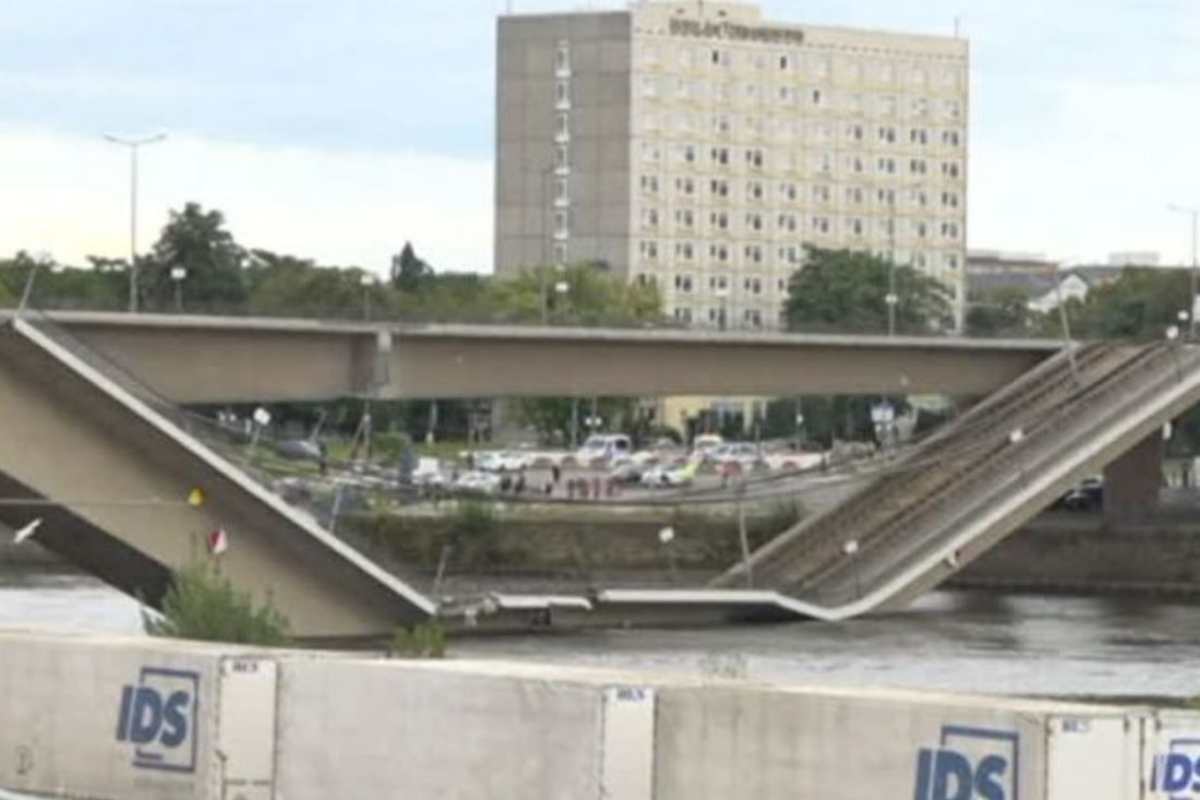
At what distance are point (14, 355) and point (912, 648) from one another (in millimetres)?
19712

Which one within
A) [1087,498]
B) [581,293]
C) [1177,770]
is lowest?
[1087,498]

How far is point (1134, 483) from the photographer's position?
11650 cm

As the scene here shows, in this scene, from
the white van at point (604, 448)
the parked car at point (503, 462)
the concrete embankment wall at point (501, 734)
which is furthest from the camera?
the white van at point (604, 448)

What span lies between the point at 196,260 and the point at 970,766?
149 meters

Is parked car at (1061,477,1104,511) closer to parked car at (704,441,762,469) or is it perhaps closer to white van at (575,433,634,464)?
parked car at (704,441,762,469)

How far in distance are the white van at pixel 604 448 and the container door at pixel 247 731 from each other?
111 m

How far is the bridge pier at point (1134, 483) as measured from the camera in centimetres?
11562

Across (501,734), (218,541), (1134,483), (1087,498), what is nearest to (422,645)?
(501,734)

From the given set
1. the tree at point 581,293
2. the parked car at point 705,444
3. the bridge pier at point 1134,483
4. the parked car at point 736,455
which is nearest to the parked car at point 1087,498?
the bridge pier at point 1134,483

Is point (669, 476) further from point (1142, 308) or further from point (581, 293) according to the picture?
point (1142, 308)

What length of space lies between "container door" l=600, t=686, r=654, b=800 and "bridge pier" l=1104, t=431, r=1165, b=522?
80.4 m

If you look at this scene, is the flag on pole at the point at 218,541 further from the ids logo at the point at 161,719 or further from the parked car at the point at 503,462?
the parked car at the point at 503,462

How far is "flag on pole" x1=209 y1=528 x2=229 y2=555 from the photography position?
79.0m

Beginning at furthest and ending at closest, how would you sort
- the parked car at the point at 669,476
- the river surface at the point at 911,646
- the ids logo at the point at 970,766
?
the parked car at the point at 669,476, the river surface at the point at 911,646, the ids logo at the point at 970,766
